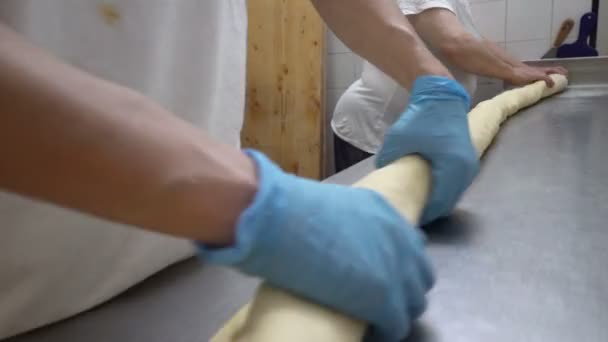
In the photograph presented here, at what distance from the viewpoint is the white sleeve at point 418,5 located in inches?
55.3

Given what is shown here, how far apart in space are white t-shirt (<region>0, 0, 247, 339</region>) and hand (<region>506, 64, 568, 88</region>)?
149cm

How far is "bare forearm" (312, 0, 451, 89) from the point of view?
63cm

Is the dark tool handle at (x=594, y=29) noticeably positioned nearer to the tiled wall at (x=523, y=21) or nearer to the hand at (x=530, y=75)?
the tiled wall at (x=523, y=21)

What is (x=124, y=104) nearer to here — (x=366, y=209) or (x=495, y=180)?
(x=366, y=209)

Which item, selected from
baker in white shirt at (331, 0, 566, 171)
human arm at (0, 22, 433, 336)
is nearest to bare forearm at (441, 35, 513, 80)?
baker in white shirt at (331, 0, 566, 171)

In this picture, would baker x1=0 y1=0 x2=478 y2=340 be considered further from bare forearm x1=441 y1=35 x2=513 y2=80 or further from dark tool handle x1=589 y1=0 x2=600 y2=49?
dark tool handle x1=589 y1=0 x2=600 y2=49

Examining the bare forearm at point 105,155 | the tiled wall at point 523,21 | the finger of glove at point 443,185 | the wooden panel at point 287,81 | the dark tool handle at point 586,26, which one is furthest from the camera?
the wooden panel at point 287,81

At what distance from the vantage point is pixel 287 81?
236 centimetres

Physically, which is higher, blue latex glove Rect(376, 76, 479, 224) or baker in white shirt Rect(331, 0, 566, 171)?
blue latex glove Rect(376, 76, 479, 224)

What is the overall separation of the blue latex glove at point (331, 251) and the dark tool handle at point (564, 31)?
6.91 ft

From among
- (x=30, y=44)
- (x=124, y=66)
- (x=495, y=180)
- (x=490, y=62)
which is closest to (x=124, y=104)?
(x=30, y=44)

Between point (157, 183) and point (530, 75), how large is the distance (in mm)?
1841

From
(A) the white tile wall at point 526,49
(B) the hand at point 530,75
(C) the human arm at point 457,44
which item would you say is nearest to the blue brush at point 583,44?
(A) the white tile wall at point 526,49

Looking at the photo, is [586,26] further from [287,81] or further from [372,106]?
[287,81]
